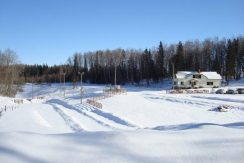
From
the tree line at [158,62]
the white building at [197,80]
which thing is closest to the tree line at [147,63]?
the tree line at [158,62]

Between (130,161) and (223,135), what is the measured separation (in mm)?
1951

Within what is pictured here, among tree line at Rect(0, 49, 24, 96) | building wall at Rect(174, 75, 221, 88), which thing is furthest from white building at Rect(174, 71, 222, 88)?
tree line at Rect(0, 49, 24, 96)

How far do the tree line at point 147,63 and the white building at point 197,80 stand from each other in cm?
1080

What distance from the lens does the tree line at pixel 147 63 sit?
92.9 metres

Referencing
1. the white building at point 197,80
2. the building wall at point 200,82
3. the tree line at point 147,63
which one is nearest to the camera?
the white building at point 197,80

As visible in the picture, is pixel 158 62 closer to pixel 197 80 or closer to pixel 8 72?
pixel 197 80

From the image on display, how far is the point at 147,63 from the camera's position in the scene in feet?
375

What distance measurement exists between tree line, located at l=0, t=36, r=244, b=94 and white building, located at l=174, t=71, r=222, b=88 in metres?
10.8

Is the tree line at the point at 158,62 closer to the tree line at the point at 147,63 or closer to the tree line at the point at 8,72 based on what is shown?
the tree line at the point at 147,63

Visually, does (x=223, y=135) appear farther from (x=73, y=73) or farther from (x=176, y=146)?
(x=73, y=73)

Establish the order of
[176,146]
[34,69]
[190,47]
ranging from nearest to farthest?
[176,146], [190,47], [34,69]

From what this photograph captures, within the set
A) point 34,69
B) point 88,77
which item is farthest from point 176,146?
point 34,69

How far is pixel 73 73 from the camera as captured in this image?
476 ft

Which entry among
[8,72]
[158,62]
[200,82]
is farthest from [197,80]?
[8,72]
